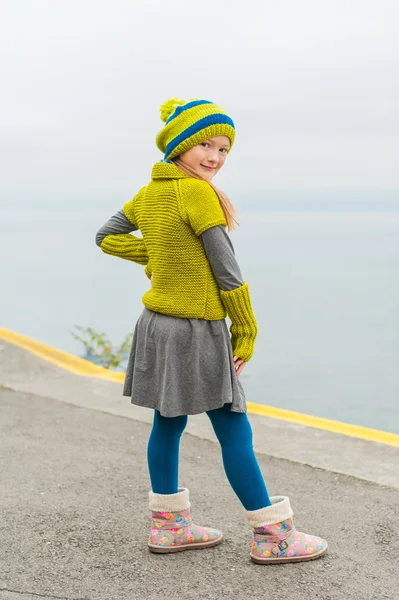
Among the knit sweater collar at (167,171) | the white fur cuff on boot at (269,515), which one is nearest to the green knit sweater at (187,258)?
the knit sweater collar at (167,171)

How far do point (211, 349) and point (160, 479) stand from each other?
0.57 meters

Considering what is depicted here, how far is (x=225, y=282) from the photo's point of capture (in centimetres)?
275

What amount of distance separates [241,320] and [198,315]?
0.50 ft

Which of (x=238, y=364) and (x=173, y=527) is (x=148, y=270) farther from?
(x=173, y=527)

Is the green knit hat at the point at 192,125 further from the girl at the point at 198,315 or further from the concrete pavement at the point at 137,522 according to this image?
the concrete pavement at the point at 137,522

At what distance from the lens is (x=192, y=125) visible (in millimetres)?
2760

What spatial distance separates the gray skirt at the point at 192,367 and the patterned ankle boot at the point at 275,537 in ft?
1.31

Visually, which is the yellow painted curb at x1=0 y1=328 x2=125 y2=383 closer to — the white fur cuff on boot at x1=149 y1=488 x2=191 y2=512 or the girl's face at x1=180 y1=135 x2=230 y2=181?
the white fur cuff on boot at x1=149 y1=488 x2=191 y2=512

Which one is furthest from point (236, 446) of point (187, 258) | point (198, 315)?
point (187, 258)

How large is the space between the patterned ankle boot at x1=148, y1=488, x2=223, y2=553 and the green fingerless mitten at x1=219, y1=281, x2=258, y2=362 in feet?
2.11

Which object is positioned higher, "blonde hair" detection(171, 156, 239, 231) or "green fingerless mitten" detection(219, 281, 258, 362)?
"blonde hair" detection(171, 156, 239, 231)

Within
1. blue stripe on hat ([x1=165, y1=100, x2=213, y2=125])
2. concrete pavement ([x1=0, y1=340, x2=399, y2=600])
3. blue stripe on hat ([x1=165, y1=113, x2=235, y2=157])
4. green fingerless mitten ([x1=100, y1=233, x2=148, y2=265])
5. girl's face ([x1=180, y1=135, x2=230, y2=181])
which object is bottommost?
concrete pavement ([x1=0, y1=340, x2=399, y2=600])

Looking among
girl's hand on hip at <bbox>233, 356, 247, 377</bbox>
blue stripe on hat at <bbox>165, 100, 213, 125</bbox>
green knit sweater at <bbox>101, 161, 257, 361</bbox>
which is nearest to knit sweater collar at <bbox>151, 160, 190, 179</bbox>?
green knit sweater at <bbox>101, 161, 257, 361</bbox>

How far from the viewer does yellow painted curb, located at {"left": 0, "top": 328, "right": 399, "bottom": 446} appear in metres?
4.71
